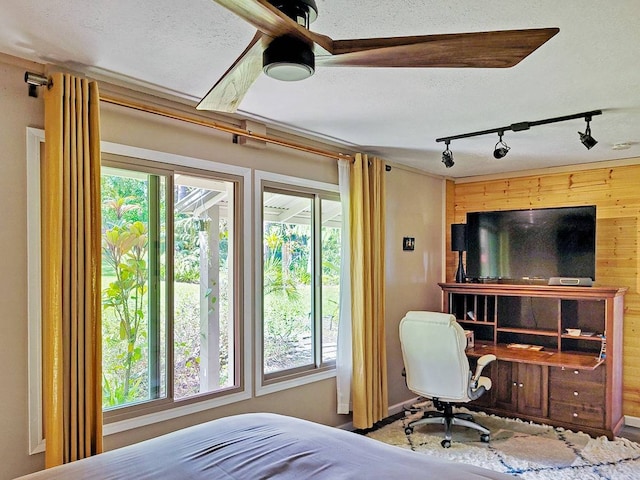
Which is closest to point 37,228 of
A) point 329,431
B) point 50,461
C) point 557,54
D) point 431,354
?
point 50,461

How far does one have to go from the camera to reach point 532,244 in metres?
4.64

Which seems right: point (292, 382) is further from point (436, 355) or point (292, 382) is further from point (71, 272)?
point (71, 272)

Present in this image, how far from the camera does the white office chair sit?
367 cm

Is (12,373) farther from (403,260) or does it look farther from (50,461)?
(403,260)

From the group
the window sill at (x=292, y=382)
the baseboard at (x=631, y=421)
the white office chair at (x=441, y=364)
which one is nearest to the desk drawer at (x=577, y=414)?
the baseboard at (x=631, y=421)

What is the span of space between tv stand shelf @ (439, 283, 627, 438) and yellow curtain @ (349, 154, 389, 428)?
3.48ft

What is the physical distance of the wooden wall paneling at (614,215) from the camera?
14.4 feet

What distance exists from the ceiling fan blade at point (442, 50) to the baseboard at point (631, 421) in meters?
4.23

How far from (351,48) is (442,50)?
0.87 ft

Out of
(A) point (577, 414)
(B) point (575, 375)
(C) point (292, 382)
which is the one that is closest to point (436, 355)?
(C) point (292, 382)

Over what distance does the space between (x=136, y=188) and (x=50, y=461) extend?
144 cm

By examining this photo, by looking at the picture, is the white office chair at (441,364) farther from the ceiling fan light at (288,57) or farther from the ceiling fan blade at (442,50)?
the ceiling fan light at (288,57)

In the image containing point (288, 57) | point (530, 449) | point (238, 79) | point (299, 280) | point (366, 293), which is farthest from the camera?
point (366, 293)

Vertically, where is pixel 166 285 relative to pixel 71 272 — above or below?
below
